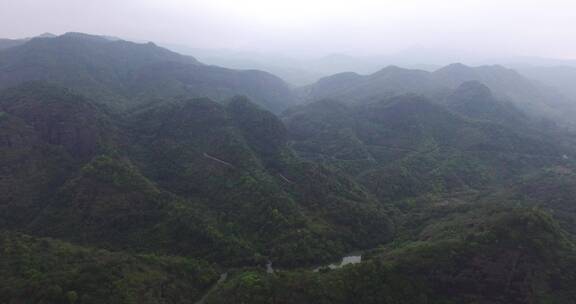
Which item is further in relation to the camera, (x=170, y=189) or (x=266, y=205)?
(x=170, y=189)

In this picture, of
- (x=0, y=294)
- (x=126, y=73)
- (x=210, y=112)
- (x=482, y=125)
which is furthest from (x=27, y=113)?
(x=482, y=125)

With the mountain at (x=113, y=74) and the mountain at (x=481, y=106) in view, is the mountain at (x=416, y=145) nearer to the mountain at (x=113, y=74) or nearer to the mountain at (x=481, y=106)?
the mountain at (x=481, y=106)

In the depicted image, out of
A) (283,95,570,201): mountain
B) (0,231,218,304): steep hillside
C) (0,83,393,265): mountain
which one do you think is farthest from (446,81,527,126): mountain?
(0,231,218,304): steep hillside

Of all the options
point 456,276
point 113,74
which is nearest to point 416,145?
point 456,276

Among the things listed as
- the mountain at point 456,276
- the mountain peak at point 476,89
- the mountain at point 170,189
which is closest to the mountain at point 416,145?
the mountain peak at point 476,89

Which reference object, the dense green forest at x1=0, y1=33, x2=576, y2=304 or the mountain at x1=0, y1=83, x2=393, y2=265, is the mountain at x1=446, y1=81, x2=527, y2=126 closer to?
the dense green forest at x1=0, y1=33, x2=576, y2=304

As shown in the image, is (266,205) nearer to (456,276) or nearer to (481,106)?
(456,276)
